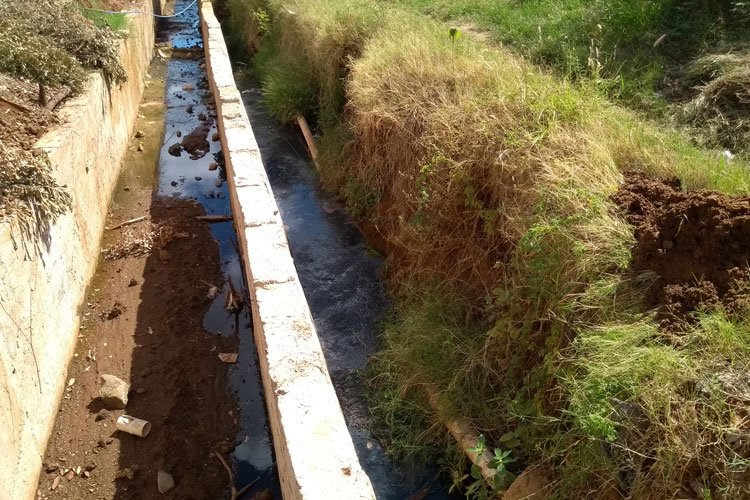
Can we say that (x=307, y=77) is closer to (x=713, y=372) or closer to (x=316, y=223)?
(x=316, y=223)

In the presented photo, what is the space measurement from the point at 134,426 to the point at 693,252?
3.65m

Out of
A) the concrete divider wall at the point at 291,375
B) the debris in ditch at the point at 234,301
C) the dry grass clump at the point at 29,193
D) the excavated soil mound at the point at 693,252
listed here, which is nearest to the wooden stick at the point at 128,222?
the concrete divider wall at the point at 291,375

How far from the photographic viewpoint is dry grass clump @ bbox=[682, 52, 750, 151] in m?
4.65

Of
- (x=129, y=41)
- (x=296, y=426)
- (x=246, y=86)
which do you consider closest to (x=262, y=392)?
(x=296, y=426)

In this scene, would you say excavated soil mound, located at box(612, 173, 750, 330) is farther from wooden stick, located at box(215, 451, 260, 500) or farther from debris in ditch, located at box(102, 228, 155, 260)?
debris in ditch, located at box(102, 228, 155, 260)

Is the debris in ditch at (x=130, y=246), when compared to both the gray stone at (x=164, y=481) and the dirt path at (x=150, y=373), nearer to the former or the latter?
A: the dirt path at (x=150, y=373)

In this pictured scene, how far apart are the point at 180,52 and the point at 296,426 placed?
1141cm

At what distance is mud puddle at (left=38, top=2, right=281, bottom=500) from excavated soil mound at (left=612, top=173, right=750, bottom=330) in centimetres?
270

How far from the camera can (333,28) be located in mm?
7531

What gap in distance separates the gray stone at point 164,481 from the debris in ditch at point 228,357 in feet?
3.64

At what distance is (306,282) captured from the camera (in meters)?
5.65

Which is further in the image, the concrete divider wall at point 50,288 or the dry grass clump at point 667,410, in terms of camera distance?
the concrete divider wall at point 50,288

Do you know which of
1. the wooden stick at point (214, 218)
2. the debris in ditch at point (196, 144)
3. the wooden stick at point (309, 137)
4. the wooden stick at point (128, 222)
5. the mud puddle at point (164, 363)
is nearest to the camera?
the mud puddle at point (164, 363)

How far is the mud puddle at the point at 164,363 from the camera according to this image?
3.87 metres
